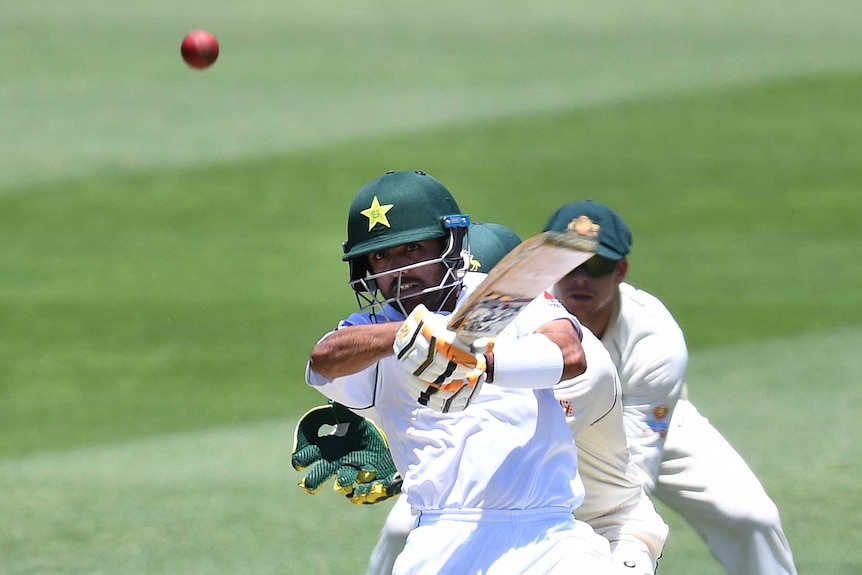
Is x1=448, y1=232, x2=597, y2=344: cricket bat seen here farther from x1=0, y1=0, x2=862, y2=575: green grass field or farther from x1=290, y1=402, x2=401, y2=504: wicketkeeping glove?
x1=0, y1=0, x2=862, y2=575: green grass field

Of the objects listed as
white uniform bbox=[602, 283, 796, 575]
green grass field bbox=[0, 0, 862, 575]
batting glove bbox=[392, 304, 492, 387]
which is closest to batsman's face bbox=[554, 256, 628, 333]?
white uniform bbox=[602, 283, 796, 575]

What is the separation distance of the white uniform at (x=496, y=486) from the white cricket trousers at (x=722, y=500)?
205 cm

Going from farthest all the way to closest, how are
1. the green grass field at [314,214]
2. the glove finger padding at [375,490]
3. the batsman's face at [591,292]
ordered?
A: the green grass field at [314,214] < the batsman's face at [591,292] < the glove finger padding at [375,490]

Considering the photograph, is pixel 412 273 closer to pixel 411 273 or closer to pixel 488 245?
pixel 411 273

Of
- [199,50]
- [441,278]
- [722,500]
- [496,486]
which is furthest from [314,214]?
[496,486]

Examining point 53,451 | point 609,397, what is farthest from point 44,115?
point 609,397

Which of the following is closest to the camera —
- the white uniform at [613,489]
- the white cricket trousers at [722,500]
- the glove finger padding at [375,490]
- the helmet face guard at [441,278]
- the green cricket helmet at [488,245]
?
the helmet face guard at [441,278]

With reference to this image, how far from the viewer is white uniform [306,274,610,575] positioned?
3.84 meters

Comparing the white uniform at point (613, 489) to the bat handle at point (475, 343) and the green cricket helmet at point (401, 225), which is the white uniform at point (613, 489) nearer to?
the green cricket helmet at point (401, 225)

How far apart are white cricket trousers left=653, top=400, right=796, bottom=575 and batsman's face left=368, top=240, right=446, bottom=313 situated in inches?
91.1

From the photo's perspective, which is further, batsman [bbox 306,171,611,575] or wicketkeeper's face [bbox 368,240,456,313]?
wicketkeeper's face [bbox 368,240,456,313]

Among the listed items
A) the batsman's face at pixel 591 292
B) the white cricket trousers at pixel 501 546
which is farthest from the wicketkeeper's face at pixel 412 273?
the batsman's face at pixel 591 292

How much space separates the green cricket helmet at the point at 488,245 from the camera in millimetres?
5438

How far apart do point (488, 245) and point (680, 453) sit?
1.26 metres
